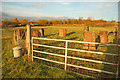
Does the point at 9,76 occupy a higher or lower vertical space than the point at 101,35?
lower

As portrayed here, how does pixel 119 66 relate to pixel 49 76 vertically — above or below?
above

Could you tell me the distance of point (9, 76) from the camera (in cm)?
435

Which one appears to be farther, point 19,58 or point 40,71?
point 19,58

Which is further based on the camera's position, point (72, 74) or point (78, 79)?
point (72, 74)

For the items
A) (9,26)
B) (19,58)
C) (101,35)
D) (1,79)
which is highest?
(9,26)

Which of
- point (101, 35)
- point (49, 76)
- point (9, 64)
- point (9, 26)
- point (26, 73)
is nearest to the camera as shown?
point (49, 76)

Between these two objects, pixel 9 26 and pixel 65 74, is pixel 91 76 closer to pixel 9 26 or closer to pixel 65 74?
pixel 65 74

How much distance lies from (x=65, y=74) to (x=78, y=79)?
0.59 meters

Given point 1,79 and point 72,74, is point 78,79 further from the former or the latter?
point 1,79

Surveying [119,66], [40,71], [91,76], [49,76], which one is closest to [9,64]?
[40,71]

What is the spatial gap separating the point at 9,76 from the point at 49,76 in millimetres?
1633

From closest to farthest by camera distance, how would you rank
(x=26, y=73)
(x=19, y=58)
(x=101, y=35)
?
(x=26, y=73) < (x=19, y=58) < (x=101, y=35)

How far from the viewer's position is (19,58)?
6352 mm

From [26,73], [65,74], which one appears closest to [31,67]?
[26,73]
